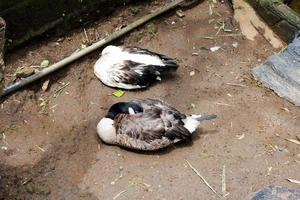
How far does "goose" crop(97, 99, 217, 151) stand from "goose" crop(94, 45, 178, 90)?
1.42 feet

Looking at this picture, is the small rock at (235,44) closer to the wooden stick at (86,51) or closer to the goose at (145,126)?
the wooden stick at (86,51)

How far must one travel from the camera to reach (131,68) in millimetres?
4949

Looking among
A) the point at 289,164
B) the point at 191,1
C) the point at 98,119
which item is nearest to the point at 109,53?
the point at 98,119

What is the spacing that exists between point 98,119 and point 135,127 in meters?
0.46

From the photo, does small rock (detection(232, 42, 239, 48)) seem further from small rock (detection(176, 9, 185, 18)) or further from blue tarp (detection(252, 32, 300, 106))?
small rock (detection(176, 9, 185, 18))

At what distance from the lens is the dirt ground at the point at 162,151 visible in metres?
4.24

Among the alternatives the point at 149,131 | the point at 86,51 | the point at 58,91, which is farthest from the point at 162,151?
the point at 86,51

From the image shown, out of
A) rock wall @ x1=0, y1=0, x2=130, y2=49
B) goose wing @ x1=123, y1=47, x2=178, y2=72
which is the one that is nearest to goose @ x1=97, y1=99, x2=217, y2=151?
goose wing @ x1=123, y1=47, x2=178, y2=72

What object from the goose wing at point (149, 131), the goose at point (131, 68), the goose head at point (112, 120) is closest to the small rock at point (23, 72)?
the goose at point (131, 68)

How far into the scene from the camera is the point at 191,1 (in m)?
5.93

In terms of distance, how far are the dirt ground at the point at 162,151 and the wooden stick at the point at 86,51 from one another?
0.07 metres

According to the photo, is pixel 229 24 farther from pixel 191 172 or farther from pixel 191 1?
pixel 191 172

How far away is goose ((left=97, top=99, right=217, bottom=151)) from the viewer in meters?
4.39

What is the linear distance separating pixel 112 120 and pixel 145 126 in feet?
0.92
